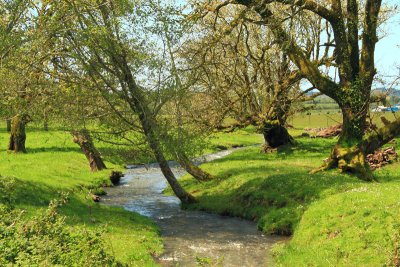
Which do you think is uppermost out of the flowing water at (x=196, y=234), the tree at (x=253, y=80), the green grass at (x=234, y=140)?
the tree at (x=253, y=80)

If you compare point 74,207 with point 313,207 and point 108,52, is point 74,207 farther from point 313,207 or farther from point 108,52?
point 313,207

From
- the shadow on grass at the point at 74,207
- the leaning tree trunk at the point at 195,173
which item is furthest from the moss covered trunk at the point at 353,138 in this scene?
the shadow on grass at the point at 74,207

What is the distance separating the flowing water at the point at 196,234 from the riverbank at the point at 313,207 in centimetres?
101

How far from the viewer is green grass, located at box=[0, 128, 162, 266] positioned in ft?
65.1

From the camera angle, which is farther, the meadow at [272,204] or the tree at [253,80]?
the tree at [253,80]

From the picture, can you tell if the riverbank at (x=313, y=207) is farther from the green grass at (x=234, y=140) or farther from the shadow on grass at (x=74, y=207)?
the green grass at (x=234, y=140)

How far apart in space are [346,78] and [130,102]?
562 inches

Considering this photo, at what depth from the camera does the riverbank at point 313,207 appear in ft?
55.3

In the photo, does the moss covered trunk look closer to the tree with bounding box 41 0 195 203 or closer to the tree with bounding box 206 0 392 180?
the tree with bounding box 206 0 392 180

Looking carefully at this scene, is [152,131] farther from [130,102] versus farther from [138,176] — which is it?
[138,176]

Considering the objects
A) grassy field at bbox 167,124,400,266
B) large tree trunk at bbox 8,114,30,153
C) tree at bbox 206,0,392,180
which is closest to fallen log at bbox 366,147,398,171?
grassy field at bbox 167,124,400,266

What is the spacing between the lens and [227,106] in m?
40.9

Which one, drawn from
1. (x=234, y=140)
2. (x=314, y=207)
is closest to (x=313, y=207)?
(x=314, y=207)

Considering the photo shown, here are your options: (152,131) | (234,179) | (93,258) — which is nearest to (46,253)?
(93,258)
